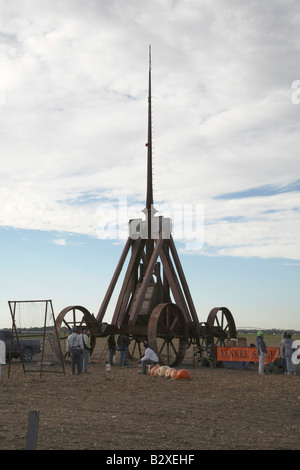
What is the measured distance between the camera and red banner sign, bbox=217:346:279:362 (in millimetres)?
19469

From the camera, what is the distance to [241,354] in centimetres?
2042

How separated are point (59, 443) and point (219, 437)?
7.97ft

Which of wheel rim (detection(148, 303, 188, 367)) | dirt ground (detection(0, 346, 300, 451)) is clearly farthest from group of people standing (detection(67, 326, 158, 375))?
wheel rim (detection(148, 303, 188, 367))

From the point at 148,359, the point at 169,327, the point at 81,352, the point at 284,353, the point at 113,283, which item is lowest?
the point at 148,359

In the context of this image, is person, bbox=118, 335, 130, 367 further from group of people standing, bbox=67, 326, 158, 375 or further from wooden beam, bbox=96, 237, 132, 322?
wooden beam, bbox=96, 237, 132, 322

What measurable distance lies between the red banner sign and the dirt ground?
2.55m

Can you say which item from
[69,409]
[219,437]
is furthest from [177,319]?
[219,437]

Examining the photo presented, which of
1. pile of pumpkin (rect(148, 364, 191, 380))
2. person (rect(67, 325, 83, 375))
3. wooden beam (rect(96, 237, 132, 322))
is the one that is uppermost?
wooden beam (rect(96, 237, 132, 322))

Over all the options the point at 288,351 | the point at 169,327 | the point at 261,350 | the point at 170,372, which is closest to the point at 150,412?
the point at 170,372

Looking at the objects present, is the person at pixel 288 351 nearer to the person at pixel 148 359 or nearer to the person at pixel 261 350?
the person at pixel 261 350

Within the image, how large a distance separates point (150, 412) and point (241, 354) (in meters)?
10.9

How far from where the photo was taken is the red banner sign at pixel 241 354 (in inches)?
766

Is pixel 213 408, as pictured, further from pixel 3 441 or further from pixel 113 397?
pixel 3 441

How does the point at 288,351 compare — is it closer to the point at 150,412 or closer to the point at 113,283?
the point at 113,283
